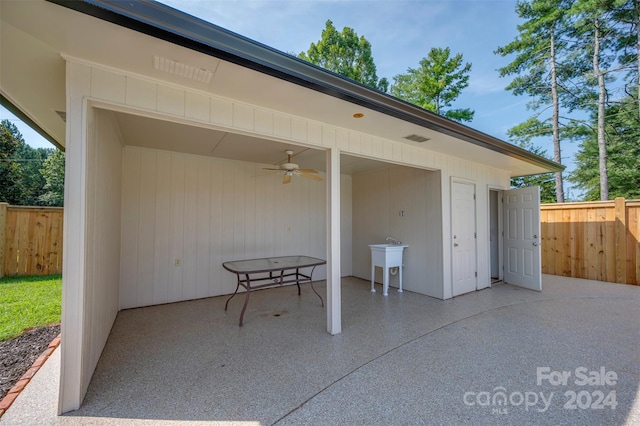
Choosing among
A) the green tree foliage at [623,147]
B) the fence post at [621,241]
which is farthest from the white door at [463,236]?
the green tree foliage at [623,147]

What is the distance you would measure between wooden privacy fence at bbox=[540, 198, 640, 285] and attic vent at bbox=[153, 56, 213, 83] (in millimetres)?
7899

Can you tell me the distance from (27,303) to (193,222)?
91.9 inches

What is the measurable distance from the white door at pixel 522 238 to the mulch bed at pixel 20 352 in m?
6.96

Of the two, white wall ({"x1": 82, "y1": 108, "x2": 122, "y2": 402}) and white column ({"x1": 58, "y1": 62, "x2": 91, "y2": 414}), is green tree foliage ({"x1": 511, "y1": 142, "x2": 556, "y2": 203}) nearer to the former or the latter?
white wall ({"x1": 82, "y1": 108, "x2": 122, "y2": 402})

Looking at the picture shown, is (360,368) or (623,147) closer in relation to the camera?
(360,368)

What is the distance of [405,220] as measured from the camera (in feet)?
16.8

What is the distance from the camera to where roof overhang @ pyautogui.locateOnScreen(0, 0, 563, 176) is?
57.4 inches

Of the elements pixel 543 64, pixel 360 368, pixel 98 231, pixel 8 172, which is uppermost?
pixel 543 64

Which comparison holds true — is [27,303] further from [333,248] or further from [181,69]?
[333,248]

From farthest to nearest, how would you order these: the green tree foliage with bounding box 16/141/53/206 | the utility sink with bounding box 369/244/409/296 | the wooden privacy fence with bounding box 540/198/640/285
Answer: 1. the green tree foliage with bounding box 16/141/53/206
2. the wooden privacy fence with bounding box 540/198/640/285
3. the utility sink with bounding box 369/244/409/296

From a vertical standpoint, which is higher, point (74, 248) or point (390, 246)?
point (74, 248)

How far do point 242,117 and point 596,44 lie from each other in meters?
11.5

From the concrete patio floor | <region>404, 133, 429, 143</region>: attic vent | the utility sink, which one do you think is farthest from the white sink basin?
<region>404, 133, 429, 143</region>: attic vent

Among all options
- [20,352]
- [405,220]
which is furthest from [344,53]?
[20,352]
